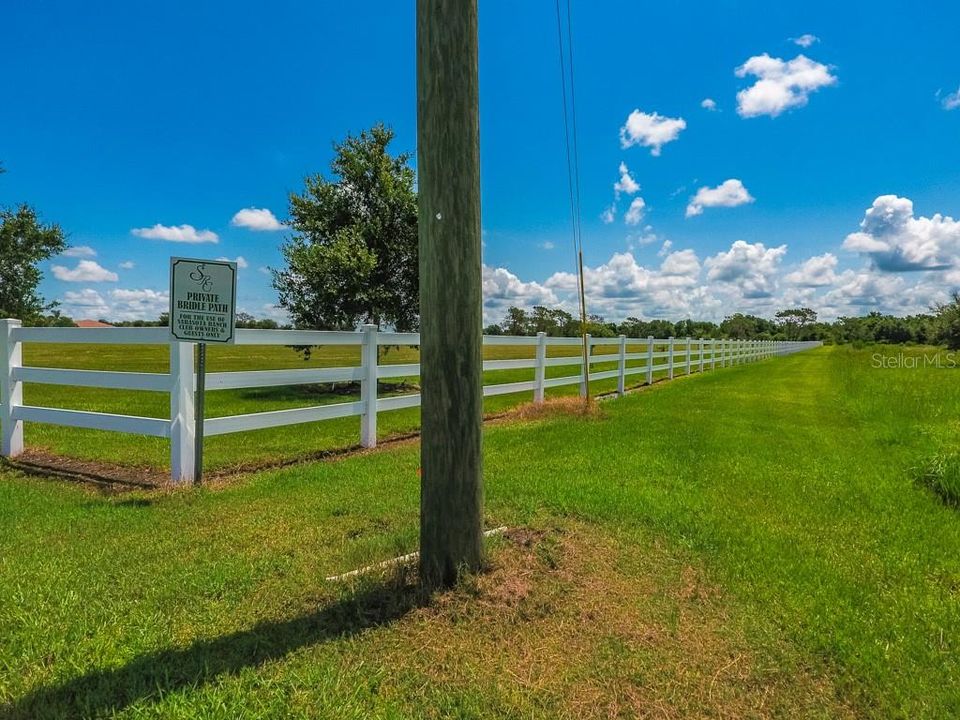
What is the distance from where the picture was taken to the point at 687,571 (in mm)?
3035

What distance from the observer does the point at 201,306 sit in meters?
4.91

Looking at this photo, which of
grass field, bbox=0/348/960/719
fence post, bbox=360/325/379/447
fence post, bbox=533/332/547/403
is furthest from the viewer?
fence post, bbox=533/332/547/403

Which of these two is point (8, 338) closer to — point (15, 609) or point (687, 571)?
point (15, 609)

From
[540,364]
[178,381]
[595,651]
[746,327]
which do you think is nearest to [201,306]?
[178,381]

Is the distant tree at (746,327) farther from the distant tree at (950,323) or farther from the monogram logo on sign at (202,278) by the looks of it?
the monogram logo on sign at (202,278)

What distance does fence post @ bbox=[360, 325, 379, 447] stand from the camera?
701 cm

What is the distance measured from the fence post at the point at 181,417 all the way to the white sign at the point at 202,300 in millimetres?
264

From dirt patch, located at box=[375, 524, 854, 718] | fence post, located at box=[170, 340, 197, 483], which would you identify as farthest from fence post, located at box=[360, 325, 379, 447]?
dirt patch, located at box=[375, 524, 854, 718]

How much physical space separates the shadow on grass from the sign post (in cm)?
302

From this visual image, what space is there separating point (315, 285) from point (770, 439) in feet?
32.7

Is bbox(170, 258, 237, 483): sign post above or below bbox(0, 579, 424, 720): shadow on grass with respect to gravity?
above

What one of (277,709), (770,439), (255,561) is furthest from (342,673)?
(770,439)

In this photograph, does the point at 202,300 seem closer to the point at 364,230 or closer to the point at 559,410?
the point at 559,410

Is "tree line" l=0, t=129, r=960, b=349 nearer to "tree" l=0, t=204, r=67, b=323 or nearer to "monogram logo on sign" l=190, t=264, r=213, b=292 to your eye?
"monogram logo on sign" l=190, t=264, r=213, b=292
